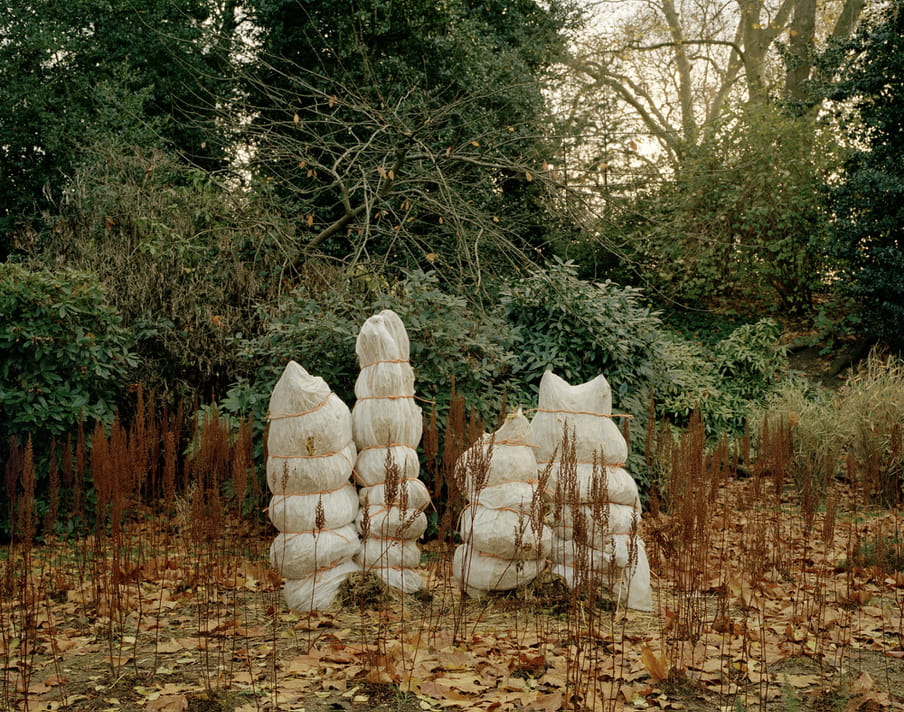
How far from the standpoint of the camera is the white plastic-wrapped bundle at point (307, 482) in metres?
4.41

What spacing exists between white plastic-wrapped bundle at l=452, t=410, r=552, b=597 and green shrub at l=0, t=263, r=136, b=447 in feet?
11.5

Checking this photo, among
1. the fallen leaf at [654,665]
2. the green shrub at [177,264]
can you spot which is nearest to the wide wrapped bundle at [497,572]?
the fallen leaf at [654,665]

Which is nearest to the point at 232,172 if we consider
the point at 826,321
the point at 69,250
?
the point at 69,250

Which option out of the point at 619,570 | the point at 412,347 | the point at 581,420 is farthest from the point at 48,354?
the point at 619,570

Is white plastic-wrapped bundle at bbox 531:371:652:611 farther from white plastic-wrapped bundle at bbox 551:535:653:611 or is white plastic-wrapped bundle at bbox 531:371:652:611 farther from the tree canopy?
the tree canopy

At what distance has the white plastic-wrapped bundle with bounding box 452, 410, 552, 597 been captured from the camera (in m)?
4.37

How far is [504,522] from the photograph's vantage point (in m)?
4.39

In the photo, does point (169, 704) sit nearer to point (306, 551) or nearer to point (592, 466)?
point (306, 551)

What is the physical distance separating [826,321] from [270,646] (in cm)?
1142

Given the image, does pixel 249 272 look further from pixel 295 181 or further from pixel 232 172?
pixel 295 181

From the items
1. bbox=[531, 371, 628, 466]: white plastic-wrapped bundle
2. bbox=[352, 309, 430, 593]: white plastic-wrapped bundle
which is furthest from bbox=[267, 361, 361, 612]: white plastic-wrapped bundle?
bbox=[531, 371, 628, 466]: white plastic-wrapped bundle

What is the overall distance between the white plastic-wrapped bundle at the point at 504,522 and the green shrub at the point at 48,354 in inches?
138

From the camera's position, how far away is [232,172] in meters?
10.0

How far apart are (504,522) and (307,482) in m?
1.11
